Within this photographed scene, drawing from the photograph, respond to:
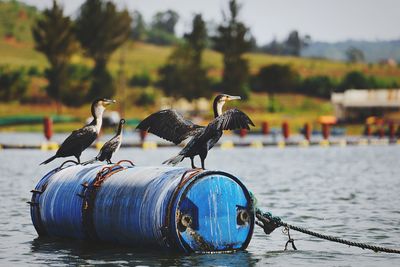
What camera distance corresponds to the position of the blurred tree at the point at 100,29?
134125 mm

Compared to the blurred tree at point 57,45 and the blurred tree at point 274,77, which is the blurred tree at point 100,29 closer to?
the blurred tree at point 57,45

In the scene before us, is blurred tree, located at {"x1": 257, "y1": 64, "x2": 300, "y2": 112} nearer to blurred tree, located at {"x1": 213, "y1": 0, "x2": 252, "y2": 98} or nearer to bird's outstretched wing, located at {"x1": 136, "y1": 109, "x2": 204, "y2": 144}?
blurred tree, located at {"x1": 213, "y1": 0, "x2": 252, "y2": 98}

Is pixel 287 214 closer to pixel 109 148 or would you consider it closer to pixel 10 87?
pixel 109 148

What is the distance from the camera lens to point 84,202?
17812mm

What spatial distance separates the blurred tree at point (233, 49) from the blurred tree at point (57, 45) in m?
18.6

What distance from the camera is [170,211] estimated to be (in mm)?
16047

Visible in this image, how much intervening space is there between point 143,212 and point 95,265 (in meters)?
1.08

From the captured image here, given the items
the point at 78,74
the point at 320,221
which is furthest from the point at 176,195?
the point at 78,74

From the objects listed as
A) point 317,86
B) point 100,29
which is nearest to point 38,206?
point 100,29

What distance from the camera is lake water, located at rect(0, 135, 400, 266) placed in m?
17.1

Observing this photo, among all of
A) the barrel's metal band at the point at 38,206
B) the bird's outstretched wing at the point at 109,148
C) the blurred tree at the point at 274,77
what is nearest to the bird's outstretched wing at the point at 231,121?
the bird's outstretched wing at the point at 109,148

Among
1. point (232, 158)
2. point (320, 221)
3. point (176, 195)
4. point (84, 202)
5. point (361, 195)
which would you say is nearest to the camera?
point (176, 195)

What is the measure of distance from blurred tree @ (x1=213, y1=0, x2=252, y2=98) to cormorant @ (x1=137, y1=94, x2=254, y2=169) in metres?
114

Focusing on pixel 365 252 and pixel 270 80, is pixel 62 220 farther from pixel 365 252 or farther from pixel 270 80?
pixel 270 80
